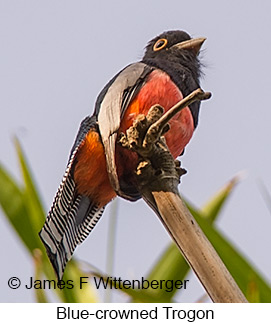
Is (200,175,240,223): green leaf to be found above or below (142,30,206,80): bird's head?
below

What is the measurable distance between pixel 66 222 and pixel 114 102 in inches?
23.1

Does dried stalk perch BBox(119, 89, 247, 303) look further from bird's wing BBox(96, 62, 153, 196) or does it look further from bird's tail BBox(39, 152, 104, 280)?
bird's tail BBox(39, 152, 104, 280)

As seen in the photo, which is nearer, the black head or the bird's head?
the black head

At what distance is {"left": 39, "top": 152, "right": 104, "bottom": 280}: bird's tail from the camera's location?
3.42 m

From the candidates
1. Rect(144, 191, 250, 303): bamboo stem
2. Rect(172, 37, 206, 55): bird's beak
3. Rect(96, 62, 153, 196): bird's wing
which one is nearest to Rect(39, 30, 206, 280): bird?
Rect(96, 62, 153, 196): bird's wing

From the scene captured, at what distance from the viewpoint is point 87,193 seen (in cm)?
360

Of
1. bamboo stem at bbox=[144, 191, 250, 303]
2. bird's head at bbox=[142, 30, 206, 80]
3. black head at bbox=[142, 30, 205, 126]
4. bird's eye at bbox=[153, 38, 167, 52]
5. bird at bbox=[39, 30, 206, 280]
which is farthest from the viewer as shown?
bird's eye at bbox=[153, 38, 167, 52]

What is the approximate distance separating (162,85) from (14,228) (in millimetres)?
951

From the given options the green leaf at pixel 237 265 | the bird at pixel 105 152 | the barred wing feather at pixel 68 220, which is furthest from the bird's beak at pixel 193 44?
the green leaf at pixel 237 265

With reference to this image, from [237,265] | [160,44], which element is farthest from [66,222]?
[160,44]

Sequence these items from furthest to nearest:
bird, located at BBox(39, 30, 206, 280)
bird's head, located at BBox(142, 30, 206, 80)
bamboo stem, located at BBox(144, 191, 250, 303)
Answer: bird's head, located at BBox(142, 30, 206, 80) < bird, located at BBox(39, 30, 206, 280) < bamboo stem, located at BBox(144, 191, 250, 303)

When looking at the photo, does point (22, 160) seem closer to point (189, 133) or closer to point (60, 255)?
point (60, 255)

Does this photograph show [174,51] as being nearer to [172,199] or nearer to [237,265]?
[237,265]
